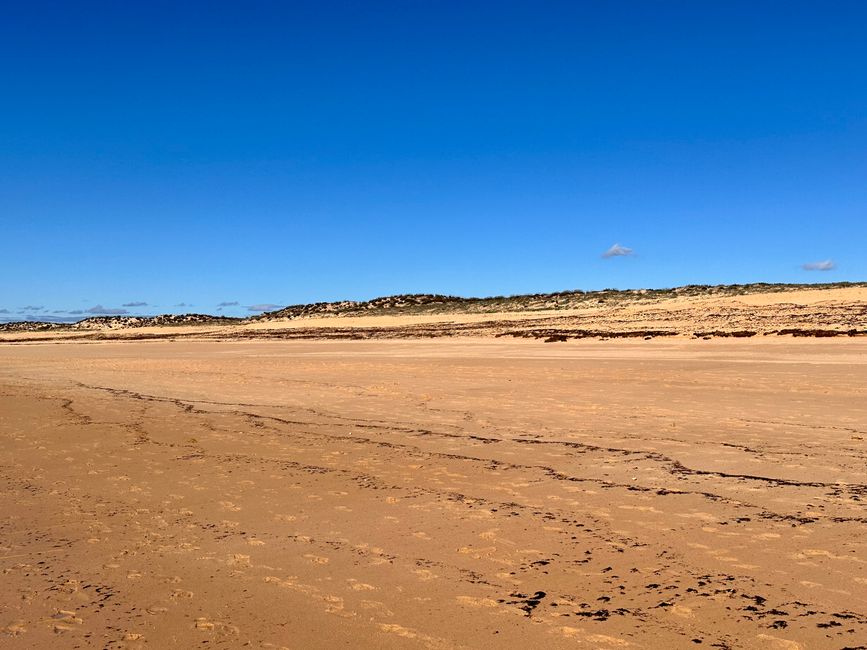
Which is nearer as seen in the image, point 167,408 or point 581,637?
point 581,637

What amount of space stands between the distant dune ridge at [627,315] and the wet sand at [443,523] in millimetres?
21543

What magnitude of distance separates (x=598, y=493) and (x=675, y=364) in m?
15.0

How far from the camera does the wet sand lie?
433cm

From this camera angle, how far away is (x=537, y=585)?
4879mm

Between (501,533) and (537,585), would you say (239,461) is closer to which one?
(501,533)

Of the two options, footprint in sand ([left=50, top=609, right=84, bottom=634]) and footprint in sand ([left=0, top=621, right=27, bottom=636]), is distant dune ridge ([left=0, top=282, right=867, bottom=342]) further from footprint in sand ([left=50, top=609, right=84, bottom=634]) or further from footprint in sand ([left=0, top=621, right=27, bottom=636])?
footprint in sand ([left=0, top=621, right=27, bottom=636])

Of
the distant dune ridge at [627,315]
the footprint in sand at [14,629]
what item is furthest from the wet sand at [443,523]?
the distant dune ridge at [627,315]

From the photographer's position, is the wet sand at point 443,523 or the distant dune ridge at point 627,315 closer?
the wet sand at point 443,523

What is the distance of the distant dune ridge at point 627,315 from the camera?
3456 cm

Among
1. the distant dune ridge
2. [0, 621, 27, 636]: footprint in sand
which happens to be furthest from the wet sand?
the distant dune ridge

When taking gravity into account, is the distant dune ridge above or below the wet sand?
above

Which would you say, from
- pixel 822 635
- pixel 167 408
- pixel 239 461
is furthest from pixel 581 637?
pixel 167 408

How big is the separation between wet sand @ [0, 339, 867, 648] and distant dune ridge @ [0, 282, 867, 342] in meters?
21.5

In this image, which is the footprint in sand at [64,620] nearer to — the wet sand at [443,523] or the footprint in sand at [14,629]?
the wet sand at [443,523]
